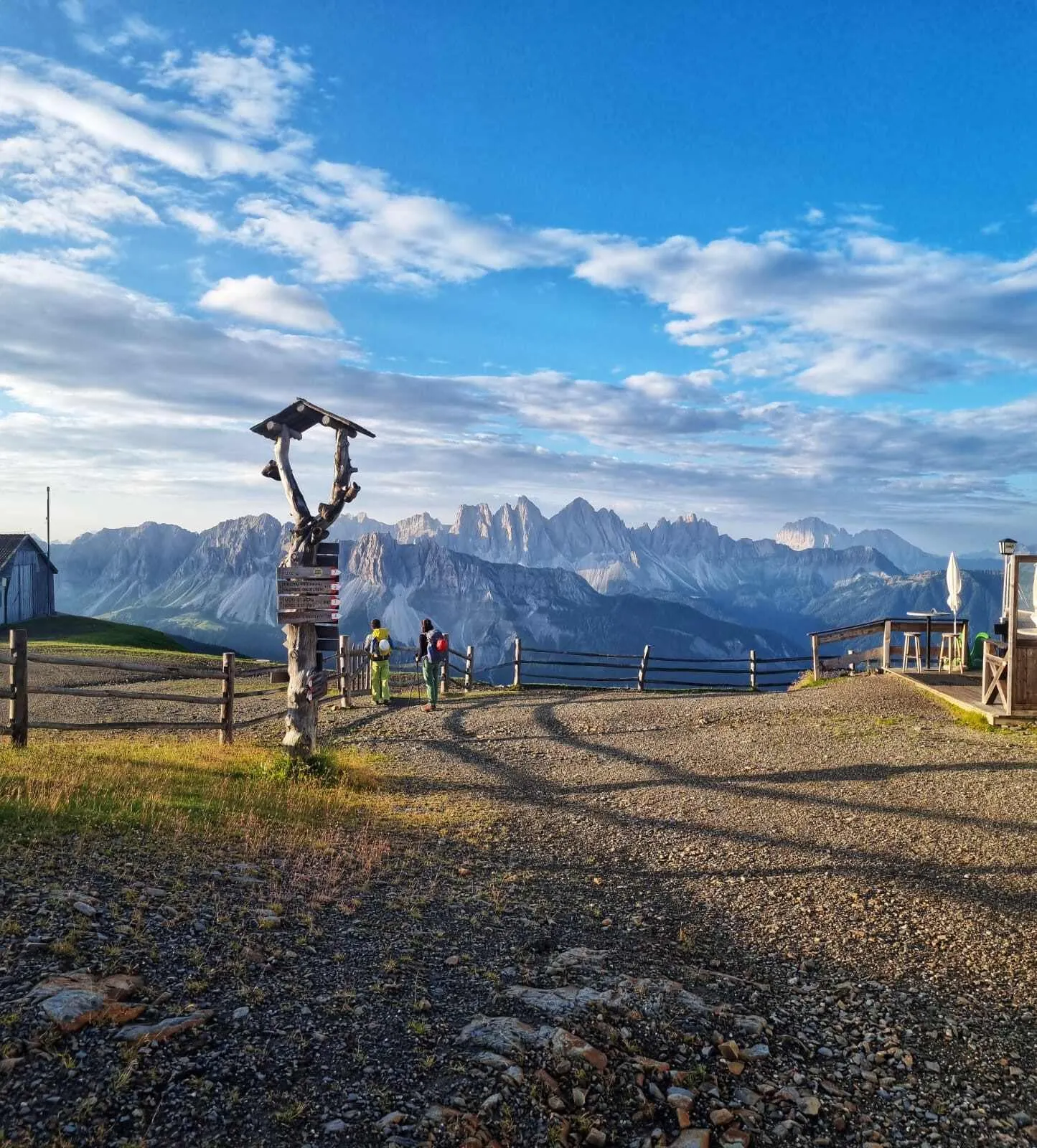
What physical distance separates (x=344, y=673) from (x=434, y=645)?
8.93 feet

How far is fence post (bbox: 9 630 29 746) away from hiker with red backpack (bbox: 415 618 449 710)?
9864 millimetres

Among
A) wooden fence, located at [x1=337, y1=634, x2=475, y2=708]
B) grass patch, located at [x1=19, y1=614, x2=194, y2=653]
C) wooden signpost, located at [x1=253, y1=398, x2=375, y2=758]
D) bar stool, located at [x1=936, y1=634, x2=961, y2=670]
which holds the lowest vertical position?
grass patch, located at [x1=19, y1=614, x2=194, y2=653]

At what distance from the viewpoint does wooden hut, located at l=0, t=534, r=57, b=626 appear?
59544 mm

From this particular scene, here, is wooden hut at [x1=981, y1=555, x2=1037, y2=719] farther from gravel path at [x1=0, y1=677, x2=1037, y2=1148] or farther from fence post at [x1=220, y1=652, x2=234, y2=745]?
fence post at [x1=220, y1=652, x2=234, y2=745]

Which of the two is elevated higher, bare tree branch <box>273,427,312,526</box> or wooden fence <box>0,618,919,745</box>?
bare tree branch <box>273,427,312,526</box>

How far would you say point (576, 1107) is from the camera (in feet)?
14.9

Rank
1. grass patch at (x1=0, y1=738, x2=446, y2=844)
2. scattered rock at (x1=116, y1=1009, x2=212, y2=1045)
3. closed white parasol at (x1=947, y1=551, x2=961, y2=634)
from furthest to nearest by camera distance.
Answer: closed white parasol at (x1=947, y1=551, x2=961, y2=634) → grass patch at (x1=0, y1=738, x2=446, y2=844) → scattered rock at (x1=116, y1=1009, x2=212, y2=1045)

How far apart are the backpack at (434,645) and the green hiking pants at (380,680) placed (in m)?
1.76

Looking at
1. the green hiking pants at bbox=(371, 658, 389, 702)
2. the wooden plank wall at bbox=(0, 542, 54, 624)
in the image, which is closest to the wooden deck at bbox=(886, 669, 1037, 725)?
the green hiking pants at bbox=(371, 658, 389, 702)

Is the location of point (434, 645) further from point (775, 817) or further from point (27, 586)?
point (27, 586)

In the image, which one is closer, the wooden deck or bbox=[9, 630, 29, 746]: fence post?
bbox=[9, 630, 29, 746]: fence post

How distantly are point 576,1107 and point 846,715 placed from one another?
16385mm

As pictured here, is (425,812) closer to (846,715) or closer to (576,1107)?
(576,1107)

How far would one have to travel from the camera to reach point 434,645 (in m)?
22.2
